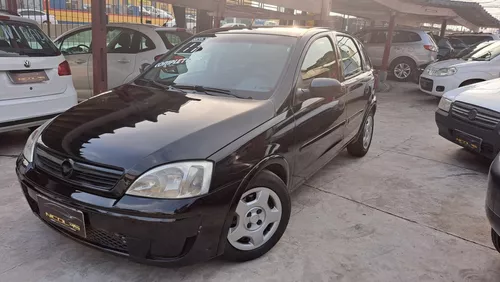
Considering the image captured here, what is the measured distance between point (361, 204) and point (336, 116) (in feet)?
2.85

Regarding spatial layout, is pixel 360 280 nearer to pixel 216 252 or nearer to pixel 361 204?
pixel 216 252

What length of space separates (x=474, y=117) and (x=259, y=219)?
3.38 meters

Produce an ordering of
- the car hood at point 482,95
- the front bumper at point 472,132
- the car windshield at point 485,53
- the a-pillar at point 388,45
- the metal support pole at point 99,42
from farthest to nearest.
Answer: the a-pillar at point 388,45 < the car windshield at point 485,53 < the metal support pole at point 99,42 < the car hood at point 482,95 < the front bumper at point 472,132

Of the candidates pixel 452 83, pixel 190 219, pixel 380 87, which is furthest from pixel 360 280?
pixel 380 87

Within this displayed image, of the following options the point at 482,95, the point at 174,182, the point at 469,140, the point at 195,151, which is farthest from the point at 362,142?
the point at 174,182

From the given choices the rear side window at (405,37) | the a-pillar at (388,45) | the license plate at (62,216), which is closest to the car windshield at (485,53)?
the a-pillar at (388,45)

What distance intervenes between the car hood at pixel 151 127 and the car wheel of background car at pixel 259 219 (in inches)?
16.1

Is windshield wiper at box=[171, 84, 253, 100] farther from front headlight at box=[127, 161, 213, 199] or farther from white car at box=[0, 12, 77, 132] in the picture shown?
white car at box=[0, 12, 77, 132]

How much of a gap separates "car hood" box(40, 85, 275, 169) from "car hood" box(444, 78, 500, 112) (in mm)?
3187

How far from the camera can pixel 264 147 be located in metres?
2.64

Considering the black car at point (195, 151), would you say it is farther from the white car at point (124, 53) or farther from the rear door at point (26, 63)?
the white car at point (124, 53)

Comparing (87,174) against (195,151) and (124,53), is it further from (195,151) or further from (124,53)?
(124,53)

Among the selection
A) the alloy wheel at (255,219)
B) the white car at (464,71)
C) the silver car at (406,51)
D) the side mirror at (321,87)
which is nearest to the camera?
the alloy wheel at (255,219)

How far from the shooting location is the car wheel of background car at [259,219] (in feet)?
8.38
